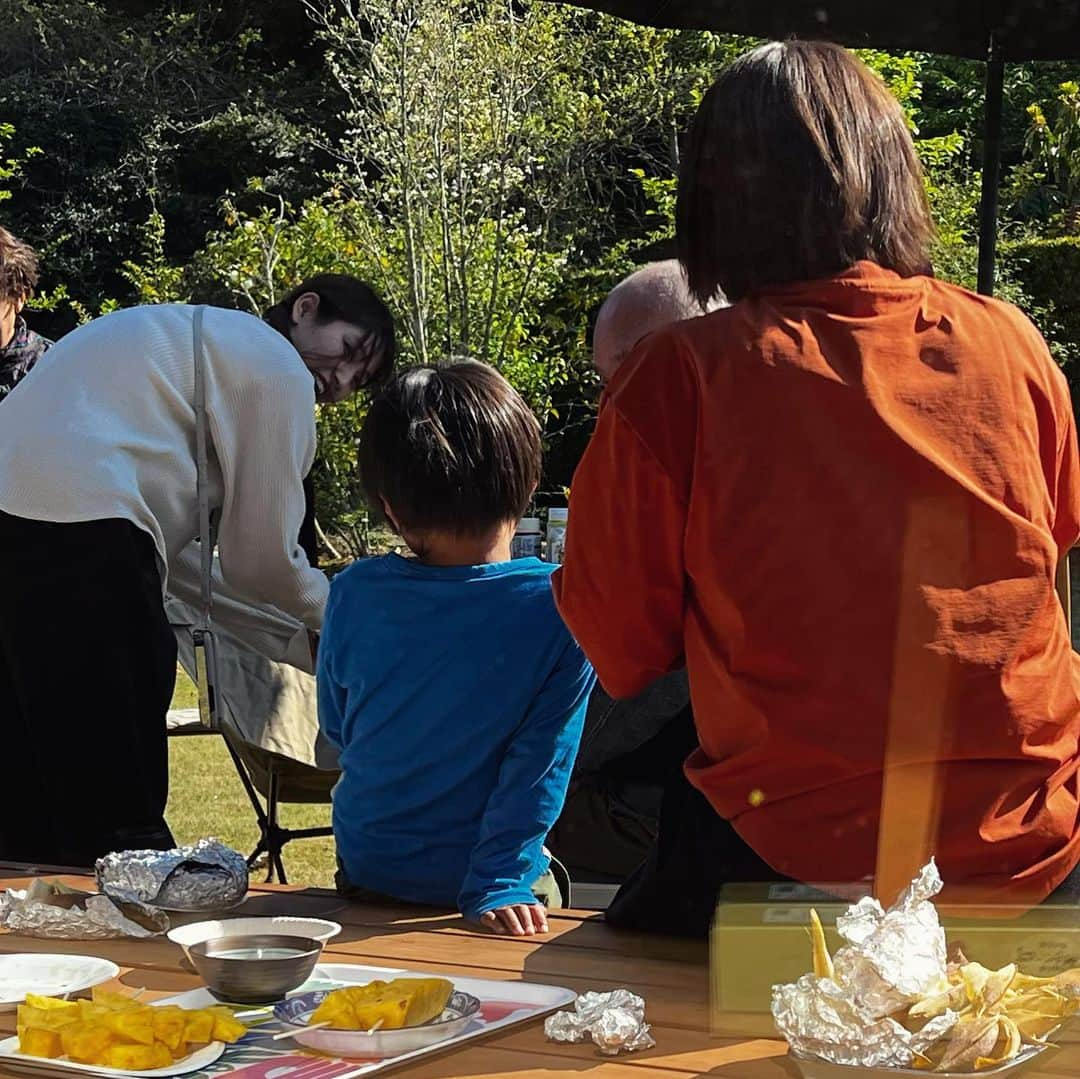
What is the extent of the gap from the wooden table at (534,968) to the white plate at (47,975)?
0.09 ft

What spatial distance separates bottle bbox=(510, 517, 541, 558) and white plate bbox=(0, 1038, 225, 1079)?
1.45 meters

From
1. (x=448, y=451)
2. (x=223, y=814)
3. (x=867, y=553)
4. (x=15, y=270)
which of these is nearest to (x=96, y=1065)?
(x=867, y=553)

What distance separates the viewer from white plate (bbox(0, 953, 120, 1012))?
1.49 m

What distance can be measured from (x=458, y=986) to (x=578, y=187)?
42.0 feet

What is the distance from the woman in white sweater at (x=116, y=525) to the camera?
2.62 meters

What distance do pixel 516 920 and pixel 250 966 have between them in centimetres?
46

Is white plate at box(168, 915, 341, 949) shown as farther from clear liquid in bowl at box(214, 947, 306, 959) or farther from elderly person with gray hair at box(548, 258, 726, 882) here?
elderly person with gray hair at box(548, 258, 726, 882)

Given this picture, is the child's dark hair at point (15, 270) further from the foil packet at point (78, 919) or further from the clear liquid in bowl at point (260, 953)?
the clear liquid in bowl at point (260, 953)

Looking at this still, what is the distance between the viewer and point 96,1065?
4.14 ft

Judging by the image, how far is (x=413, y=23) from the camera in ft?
39.9

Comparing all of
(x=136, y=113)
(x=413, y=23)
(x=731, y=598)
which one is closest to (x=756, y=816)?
(x=731, y=598)

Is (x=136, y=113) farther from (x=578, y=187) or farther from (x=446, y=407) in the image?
(x=446, y=407)

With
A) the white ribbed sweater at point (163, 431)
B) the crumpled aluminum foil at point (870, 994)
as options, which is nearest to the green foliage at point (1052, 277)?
the white ribbed sweater at point (163, 431)

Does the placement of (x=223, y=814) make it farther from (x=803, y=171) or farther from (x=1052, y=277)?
(x=1052, y=277)
